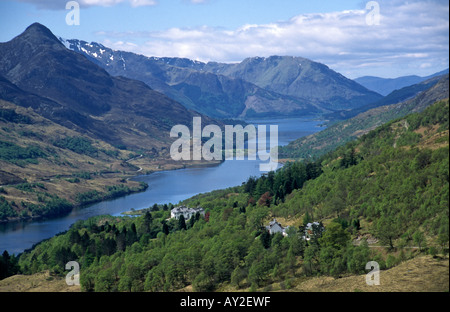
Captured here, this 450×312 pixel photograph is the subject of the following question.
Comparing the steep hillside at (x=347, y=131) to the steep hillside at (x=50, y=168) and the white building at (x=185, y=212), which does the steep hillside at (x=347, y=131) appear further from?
the white building at (x=185, y=212)

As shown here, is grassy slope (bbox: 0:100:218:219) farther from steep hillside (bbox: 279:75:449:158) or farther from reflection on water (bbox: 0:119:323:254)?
steep hillside (bbox: 279:75:449:158)

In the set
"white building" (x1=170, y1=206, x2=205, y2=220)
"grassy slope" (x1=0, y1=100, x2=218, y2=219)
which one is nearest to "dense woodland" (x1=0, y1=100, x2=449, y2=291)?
"white building" (x1=170, y1=206, x2=205, y2=220)

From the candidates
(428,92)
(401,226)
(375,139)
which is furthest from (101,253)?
(428,92)

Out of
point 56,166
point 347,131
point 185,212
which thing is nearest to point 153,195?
point 56,166

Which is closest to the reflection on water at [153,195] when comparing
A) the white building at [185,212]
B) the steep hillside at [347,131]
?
the steep hillside at [347,131]

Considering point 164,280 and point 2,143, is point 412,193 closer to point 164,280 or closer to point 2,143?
point 164,280

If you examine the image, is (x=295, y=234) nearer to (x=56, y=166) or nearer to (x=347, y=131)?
(x=56, y=166)
